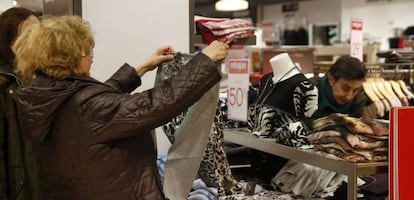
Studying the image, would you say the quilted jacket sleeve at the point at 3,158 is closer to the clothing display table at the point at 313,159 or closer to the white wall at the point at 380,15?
the clothing display table at the point at 313,159

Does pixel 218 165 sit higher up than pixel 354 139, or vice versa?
pixel 354 139

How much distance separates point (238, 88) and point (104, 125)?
3.88ft

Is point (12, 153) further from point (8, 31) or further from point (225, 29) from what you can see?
point (225, 29)

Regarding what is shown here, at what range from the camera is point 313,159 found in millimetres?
2326

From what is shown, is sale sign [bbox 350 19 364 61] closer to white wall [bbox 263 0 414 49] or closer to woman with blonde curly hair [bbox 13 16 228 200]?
woman with blonde curly hair [bbox 13 16 228 200]

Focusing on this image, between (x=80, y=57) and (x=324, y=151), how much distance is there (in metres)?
1.10

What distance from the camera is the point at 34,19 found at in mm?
2252

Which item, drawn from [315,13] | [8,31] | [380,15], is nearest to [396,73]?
[8,31]

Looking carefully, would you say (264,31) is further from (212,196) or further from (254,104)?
(212,196)

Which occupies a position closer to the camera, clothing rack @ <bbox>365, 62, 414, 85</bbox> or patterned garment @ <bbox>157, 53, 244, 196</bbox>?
patterned garment @ <bbox>157, 53, 244, 196</bbox>

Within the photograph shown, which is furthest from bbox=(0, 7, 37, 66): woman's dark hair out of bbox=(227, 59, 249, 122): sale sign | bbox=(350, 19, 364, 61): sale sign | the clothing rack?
the clothing rack

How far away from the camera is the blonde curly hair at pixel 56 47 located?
177cm

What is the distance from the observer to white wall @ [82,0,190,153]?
8.83 feet

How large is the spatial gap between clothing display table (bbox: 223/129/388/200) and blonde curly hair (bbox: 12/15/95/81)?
104 cm
